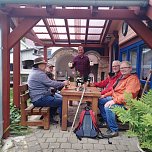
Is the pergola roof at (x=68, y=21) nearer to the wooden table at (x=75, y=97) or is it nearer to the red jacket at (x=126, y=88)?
the red jacket at (x=126, y=88)

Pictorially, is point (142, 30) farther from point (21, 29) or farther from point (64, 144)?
point (64, 144)

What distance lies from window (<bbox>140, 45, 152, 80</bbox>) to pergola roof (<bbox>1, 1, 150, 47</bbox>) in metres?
0.99

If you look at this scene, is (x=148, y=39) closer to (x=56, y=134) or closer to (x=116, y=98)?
(x=116, y=98)

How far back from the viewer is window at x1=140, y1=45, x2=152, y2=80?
430cm

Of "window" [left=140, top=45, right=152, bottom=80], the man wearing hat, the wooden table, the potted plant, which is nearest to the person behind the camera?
the potted plant

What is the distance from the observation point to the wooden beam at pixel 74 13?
10.4ft

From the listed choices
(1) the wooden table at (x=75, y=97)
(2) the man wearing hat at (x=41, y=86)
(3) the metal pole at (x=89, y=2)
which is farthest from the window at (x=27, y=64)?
(3) the metal pole at (x=89, y=2)

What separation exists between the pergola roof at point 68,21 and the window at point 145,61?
99 cm

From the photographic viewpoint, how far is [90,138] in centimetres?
329

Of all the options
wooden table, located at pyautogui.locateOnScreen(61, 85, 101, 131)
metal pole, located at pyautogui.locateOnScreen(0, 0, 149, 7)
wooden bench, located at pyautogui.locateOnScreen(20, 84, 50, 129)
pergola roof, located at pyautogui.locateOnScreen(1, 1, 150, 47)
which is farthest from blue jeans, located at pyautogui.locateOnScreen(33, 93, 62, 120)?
metal pole, located at pyautogui.locateOnScreen(0, 0, 149, 7)

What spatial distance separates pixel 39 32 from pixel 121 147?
4.85m

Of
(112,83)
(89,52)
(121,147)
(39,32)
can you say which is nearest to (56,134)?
(121,147)

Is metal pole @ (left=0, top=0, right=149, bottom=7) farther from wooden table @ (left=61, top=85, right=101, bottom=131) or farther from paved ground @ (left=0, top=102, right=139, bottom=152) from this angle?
paved ground @ (left=0, top=102, right=139, bottom=152)

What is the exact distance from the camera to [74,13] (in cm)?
325
